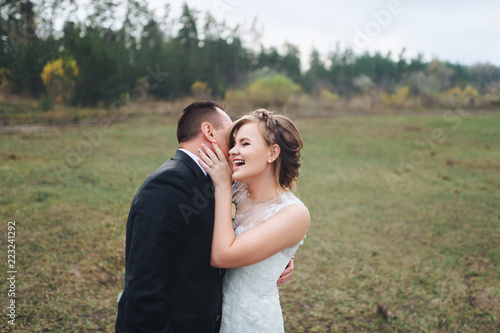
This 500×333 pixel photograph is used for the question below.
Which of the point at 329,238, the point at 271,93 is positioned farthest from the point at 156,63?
the point at 329,238

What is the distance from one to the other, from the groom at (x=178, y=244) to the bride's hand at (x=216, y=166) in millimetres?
47

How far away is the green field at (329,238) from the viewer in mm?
3744

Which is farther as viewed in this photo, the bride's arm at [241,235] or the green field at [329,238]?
the green field at [329,238]

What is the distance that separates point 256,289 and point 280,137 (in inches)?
33.4

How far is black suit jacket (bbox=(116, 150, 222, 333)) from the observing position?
1.38m

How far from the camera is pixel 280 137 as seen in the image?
Answer: 183 centimetres

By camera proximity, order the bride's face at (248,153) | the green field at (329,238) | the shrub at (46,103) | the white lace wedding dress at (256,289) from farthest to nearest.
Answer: the shrub at (46,103) → the green field at (329,238) → the white lace wedding dress at (256,289) → the bride's face at (248,153)

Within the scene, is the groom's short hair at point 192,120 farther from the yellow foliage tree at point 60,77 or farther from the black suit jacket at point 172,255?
the yellow foliage tree at point 60,77

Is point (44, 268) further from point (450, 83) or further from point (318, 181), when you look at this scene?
point (450, 83)

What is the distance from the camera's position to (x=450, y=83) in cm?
3434

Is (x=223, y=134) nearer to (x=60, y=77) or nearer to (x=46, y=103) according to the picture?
(x=46, y=103)

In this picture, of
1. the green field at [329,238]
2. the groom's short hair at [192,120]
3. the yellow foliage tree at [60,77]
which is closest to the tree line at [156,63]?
the yellow foliage tree at [60,77]

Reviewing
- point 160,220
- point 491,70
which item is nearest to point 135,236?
point 160,220

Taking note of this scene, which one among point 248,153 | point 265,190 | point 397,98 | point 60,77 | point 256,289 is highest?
point 397,98
